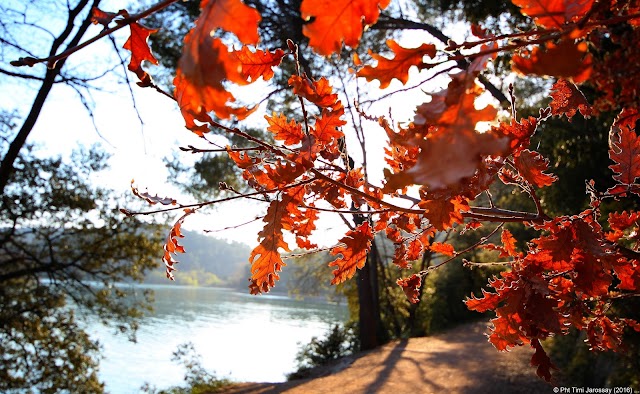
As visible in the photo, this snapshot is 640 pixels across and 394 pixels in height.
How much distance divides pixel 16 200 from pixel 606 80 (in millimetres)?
8552

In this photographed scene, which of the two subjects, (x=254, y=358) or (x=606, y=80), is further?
(x=254, y=358)

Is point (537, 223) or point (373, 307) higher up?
point (537, 223)

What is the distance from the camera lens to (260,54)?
663 mm

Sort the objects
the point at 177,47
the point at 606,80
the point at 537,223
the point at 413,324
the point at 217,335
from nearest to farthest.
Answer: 1. the point at 537,223
2. the point at 606,80
3. the point at 177,47
4. the point at 413,324
5. the point at 217,335

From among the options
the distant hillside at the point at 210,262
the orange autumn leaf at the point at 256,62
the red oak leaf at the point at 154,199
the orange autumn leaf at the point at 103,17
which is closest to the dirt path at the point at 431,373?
the red oak leaf at the point at 154,199

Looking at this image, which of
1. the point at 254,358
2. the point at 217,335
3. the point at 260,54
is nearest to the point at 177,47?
the point at 260,54

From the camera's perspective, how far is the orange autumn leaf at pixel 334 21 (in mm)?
401

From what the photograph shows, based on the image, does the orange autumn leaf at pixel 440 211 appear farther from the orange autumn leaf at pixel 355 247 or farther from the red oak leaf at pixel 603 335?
the red oak leaf at pixel 603 335

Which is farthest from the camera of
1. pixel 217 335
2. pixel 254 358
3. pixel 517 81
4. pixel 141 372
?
pixel 217 335

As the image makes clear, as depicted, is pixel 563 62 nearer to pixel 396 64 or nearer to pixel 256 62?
pixel 396 64

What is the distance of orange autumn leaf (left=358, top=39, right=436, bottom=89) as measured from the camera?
481 mm

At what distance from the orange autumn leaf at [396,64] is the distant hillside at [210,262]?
74.5 meters

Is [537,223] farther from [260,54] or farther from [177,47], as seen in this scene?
[177,47]

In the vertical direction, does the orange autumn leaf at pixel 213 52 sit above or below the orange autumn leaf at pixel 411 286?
above
